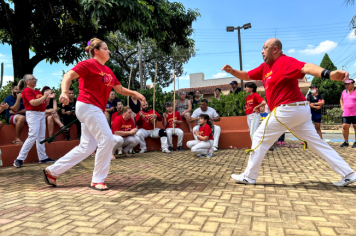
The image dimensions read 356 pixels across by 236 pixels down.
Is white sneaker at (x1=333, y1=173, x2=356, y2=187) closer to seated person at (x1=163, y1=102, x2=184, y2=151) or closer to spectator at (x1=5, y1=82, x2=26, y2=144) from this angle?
seated person at (x1=163, y1=102, x2=184, y2=151)

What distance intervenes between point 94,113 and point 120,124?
381 cm

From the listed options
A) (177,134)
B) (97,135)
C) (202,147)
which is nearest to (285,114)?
(97,135)

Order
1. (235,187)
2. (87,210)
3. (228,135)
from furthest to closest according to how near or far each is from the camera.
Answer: (228,135)
(235,187)
(87,210)

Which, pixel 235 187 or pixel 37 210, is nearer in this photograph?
pixel 37 210

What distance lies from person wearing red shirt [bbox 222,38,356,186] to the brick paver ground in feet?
0.98

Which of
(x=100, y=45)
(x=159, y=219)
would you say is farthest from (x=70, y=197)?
(x=100, y=45)

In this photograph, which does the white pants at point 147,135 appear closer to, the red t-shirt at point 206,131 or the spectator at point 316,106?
the red t-shirt at point 206,131

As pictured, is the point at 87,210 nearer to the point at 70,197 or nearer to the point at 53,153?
the point at 70,197

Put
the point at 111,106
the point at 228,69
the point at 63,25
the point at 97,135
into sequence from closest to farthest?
the point at 97,135 → the point at 228,69 → the point at 111,106 → the point at 63,25

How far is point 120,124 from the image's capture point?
7.29 m

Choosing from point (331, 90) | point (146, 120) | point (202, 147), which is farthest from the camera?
point (331, 90)

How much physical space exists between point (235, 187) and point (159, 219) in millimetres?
1509

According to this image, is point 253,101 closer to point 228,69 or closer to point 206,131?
point 206,131

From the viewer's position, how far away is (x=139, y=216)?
2516 millimetres
